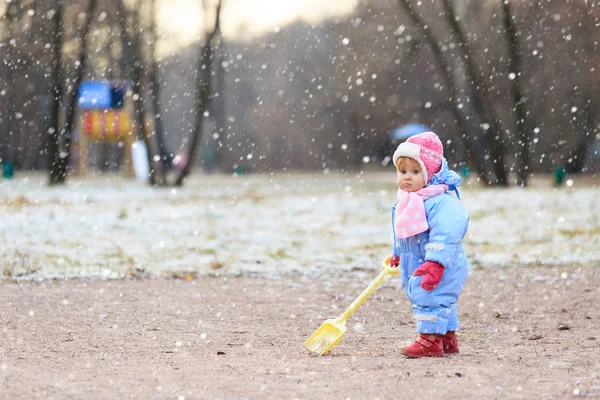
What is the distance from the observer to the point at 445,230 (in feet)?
14.8

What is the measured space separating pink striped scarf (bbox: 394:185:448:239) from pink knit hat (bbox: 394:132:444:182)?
8 cm

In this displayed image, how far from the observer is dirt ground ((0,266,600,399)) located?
3.82 metres

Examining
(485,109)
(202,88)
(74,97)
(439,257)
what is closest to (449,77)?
(485,109)

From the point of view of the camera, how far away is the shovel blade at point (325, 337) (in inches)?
184

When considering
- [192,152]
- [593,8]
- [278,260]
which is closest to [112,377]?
[278,260]

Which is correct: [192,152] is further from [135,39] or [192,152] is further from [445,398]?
[445,398]

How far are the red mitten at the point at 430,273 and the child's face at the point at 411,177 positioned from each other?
0.42m

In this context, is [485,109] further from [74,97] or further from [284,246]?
[284,246]

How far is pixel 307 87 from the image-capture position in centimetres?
4422

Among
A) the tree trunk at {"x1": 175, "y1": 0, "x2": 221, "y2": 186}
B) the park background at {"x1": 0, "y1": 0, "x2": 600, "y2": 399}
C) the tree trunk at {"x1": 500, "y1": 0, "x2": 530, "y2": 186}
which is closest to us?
the park background at {"x1": 0, "y1": 0, "x2": 600, "y2": 399}

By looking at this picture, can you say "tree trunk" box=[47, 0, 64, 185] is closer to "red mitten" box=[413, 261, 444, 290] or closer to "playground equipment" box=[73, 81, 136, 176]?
"playground equipment" box=[73, 81, 136, 176]

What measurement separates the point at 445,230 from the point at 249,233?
718cm

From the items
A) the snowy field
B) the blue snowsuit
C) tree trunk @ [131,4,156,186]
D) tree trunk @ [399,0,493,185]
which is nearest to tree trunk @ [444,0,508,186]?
tree trunk @ [399,0,493,185]

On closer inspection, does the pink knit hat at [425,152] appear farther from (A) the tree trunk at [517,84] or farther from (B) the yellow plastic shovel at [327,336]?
(A) the tree trunk at [517,84]
